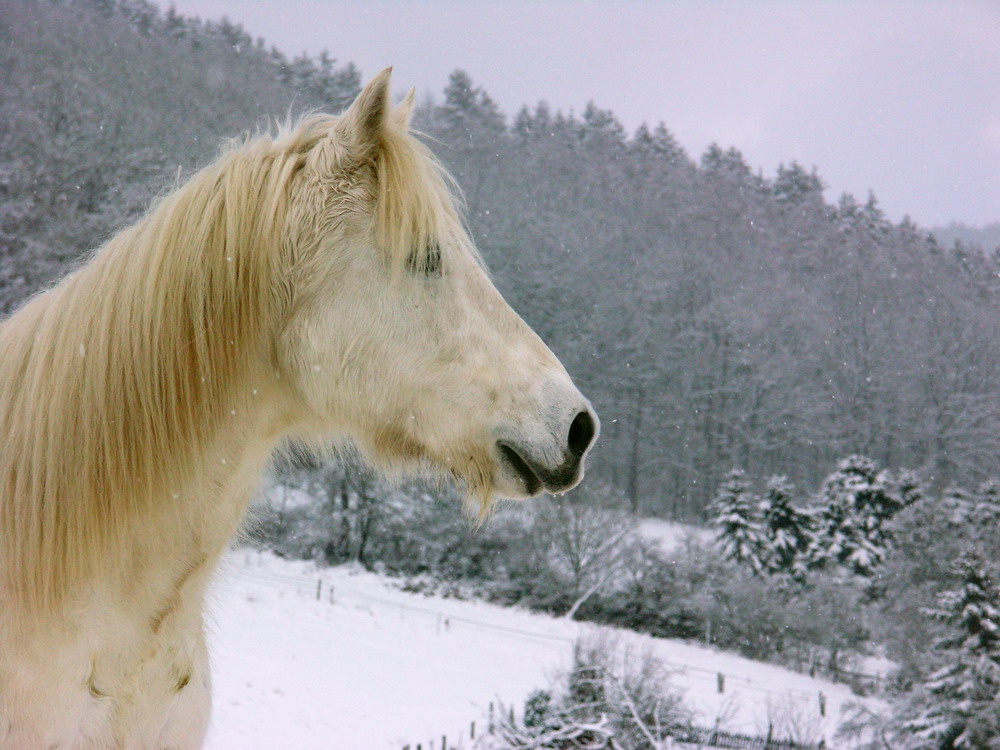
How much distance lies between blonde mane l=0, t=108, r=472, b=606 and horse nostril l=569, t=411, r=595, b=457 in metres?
0.61

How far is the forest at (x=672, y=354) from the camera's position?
1495 cm

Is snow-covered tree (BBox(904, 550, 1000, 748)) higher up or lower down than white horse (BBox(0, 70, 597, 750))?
lower down

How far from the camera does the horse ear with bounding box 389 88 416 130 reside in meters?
2.03

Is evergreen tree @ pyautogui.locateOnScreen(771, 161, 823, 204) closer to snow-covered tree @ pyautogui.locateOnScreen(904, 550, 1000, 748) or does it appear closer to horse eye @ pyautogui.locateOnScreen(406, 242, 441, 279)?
snow-covered tree @ pyautogui.locateOnScreen(904, 550, 1000, 748)

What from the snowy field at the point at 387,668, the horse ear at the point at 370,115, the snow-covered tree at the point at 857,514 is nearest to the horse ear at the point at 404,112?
the horse ear at the point at 370,115

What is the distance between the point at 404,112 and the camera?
2084 millimetres

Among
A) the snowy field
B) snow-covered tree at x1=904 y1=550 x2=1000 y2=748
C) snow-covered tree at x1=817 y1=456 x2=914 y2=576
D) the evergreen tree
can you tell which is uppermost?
the evergreen tree

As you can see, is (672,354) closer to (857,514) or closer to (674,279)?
(674,279)

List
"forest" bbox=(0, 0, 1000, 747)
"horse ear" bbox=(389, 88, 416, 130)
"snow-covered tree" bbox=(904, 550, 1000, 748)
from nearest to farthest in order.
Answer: "horse ear" bbox=(389, 88, 416, 130)
"snow-covered tree" bbox=(904, 550, 1000, 748)
"forest" bbox=(0, 0, 1000, 747)

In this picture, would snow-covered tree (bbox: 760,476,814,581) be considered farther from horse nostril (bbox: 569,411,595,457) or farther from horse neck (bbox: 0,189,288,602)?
horse neck (bbox: 0,189,288,602)

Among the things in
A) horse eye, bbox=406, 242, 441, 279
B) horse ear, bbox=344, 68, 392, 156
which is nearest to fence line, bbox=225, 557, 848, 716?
horse eye, bbox=406, 242, 441, 279

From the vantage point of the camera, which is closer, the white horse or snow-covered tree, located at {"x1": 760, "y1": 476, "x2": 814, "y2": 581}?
the white horse

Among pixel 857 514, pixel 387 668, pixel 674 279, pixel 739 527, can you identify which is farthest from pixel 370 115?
pixel 674 279

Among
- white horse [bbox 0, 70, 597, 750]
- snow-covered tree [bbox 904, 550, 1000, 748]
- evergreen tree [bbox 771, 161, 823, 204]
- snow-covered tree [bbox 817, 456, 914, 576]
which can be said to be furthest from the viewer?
evergreen tree [bbox 771, 161, 823, 204]
